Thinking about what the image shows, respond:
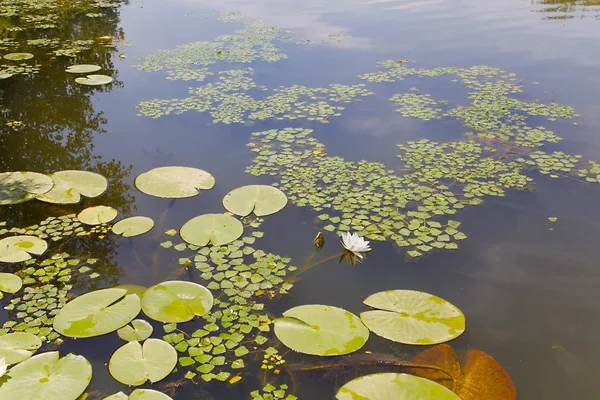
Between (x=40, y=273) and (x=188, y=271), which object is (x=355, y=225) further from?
(x=40, y=273)

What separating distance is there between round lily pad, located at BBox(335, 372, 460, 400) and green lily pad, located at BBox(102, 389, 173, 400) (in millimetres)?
758

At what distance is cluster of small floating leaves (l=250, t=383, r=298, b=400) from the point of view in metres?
2.06

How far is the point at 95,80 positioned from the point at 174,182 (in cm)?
280

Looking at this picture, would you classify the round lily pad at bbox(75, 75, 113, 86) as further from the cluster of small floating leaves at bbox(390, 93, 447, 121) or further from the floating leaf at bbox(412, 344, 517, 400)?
the floating leaf at bbox(412, 344, 517, 400)

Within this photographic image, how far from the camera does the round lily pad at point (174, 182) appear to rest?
3506 mm

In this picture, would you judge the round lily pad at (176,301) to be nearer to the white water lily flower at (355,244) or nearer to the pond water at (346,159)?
the pond water at (346,159)

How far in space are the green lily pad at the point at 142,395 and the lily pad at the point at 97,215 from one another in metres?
1.49

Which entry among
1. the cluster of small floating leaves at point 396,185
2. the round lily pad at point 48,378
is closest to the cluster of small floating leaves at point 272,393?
the round lily pad at point 48,378

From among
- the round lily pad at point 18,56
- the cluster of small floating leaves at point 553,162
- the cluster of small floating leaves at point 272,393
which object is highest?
the round lily pad at point 18,56

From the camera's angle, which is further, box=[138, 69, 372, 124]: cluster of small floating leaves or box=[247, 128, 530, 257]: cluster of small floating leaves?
box=[138, 69, 372, 124]: cluster of small floating leaves

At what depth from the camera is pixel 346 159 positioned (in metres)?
3.97

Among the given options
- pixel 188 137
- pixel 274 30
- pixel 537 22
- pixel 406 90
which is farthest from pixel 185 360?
pixel 537 22

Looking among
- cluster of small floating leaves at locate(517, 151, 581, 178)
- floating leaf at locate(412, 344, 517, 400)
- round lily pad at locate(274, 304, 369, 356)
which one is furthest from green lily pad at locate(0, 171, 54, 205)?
cluster of small floating leaves at locate(517, 151, 581, 178)

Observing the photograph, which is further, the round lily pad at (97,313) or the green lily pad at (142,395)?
the round lily pad at (97,313)
